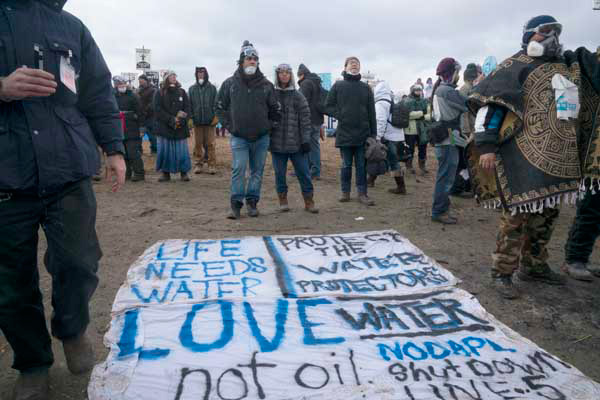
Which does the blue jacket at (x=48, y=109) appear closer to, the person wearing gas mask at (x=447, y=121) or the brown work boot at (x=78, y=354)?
the brown work boot at (x=78, y=354)

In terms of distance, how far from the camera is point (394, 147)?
7.53 m

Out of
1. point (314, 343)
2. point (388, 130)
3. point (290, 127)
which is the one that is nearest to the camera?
point (314, 343)

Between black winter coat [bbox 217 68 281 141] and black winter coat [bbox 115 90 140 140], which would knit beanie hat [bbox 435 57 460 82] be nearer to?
black winter coat [bbox 217 68 281 141]

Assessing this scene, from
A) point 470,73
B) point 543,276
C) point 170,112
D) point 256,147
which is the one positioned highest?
point 470,73

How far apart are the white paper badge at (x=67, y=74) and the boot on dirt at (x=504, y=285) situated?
10.6ft

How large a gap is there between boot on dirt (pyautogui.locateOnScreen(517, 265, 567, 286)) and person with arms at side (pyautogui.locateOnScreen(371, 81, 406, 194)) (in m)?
3.61

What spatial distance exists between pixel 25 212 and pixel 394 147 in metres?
6.33

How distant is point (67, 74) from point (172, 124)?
601 centimetres

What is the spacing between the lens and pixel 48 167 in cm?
196

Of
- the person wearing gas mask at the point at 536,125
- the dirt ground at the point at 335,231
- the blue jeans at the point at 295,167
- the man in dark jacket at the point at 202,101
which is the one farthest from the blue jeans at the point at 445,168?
the man in dark jacket at the point at 202,101

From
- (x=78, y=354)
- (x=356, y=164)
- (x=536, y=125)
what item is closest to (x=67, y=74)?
(x=78, y=354)

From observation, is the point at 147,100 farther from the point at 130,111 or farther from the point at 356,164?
the point at 356,164

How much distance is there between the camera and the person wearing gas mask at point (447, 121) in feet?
17.2

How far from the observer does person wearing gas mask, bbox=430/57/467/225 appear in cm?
525
